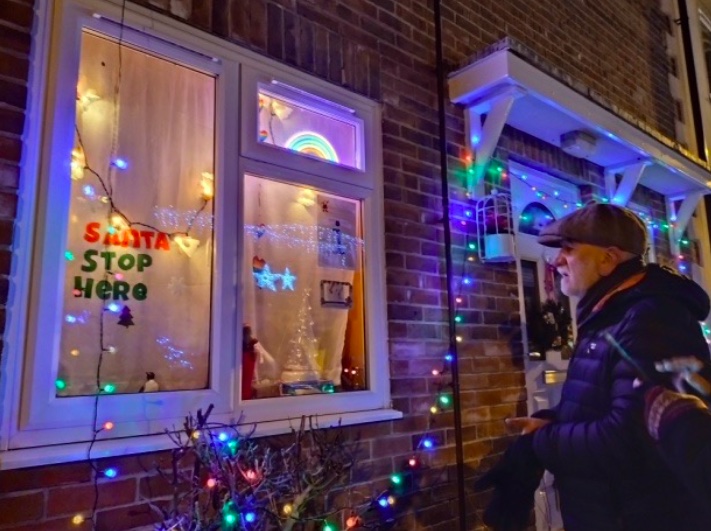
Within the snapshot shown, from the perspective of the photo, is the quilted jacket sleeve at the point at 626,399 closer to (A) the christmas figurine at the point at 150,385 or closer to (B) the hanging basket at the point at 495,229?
(B) the hanging basket at the point at 495,229

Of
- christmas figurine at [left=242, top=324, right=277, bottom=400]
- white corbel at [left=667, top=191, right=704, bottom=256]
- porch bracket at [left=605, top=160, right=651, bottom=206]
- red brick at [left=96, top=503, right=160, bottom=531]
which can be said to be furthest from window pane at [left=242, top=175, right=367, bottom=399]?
white corbel at [left=667, top=191, right=704, bottom=256]

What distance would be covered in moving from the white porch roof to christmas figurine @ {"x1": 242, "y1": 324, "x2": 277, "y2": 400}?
1404mm

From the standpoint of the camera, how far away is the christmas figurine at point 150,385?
1.77 meters

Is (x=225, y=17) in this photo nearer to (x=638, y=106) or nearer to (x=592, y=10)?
(x=592, y=10)

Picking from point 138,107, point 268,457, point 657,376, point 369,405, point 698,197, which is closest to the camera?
point 657,376

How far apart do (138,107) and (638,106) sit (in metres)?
4.12

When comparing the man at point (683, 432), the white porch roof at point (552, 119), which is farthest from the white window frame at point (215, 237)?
the man at point (683, 432)

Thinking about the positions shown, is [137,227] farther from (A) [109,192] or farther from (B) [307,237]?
(B) [307,237]

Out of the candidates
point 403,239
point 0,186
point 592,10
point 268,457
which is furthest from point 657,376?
point 592,10

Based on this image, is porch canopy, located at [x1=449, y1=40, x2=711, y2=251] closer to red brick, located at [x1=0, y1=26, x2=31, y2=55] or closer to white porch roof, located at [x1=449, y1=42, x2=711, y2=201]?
white porch roof, located at [x1=449, y1=42, x2=711, y2=201]

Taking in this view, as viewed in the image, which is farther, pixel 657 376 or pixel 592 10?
pixel 592 10

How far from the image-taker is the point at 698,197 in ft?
14.9

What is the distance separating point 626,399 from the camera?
1465 millimetres

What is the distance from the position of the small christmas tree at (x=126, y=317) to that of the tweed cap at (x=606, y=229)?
56.2 inches
